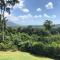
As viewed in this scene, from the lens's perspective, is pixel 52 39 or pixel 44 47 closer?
pixel 44 47

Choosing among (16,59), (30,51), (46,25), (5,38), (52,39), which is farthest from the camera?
(46,25)

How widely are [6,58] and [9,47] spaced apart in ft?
19.3

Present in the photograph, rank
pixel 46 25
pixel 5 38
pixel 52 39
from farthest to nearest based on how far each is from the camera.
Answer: pixel 46 25, pixel 5 38, pixel 52 39

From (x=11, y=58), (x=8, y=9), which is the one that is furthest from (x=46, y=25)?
(x=11, y=58)

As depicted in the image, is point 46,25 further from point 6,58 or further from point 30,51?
point 6,58

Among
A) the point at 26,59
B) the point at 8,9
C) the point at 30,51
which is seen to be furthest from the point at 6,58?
the point at 8,9

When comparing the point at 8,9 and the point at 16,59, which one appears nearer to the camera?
the point at 16,59

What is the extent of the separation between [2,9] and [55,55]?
15642 millimetres

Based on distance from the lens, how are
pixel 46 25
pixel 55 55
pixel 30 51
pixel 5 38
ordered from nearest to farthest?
pixel 55 55 → pixel 30 51 → pixel 5 38 → pixel 46 25

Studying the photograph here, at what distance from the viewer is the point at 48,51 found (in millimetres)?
24016

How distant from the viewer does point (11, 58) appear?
70.7 feet

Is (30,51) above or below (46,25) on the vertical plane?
below

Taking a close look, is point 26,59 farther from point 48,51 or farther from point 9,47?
point 9,47

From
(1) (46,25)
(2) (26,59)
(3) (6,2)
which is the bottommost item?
(2) (26,59)
